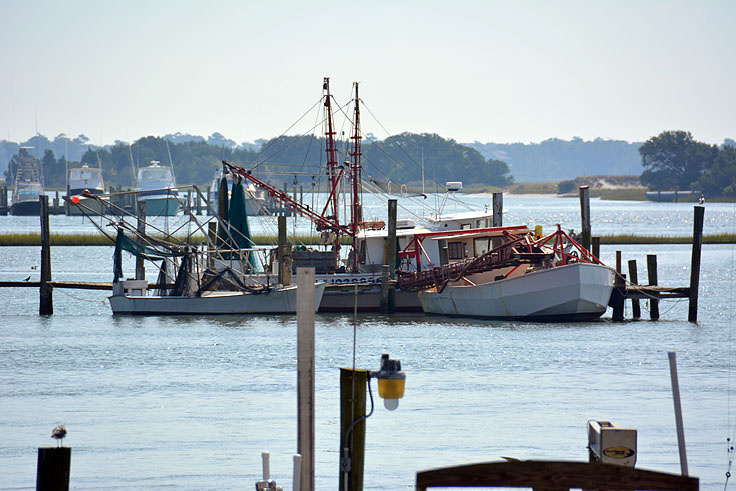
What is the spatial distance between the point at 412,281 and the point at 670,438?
18.3 meters

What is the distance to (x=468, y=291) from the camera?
34.3 m

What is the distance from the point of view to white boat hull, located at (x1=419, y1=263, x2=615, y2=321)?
105 ft

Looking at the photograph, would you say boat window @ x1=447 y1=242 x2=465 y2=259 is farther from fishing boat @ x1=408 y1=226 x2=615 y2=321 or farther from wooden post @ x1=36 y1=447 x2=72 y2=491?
wooden post @ x1=36 y1=447 x2=72 y2=491

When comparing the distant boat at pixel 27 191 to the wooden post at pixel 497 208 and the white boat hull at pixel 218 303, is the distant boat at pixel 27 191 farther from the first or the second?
the wooden post at pixel 497 208

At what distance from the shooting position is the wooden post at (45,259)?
3441 centimetres

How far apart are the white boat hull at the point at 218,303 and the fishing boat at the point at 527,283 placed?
472cm

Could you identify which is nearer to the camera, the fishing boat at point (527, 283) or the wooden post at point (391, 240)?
the fishing boat at point (527, 283)

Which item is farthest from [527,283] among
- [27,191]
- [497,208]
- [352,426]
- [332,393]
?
[27,191]

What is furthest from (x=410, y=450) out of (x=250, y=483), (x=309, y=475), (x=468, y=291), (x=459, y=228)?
(x=459, y=228)

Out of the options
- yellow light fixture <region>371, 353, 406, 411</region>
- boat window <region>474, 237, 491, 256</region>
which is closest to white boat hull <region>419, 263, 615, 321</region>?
boat window <region>474, 237, 491, 256</region>

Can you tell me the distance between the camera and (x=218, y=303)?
36.1 m

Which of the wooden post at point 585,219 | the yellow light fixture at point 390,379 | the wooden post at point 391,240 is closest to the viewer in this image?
the yellow light fixture at point 390,379

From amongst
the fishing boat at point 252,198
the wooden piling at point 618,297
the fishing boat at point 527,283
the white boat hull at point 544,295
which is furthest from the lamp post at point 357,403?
the fishing boat at point 252,198

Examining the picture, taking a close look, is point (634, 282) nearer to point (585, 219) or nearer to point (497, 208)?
point (585, 219)
